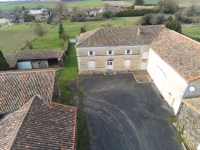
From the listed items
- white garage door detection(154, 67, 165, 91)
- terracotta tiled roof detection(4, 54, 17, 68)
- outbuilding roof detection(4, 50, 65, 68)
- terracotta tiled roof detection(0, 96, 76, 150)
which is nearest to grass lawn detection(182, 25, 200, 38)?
white garage door detection(154, 67, 165, 91)

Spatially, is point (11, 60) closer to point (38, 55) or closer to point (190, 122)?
point (38, 55)

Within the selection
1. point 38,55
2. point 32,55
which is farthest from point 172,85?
point 32,55

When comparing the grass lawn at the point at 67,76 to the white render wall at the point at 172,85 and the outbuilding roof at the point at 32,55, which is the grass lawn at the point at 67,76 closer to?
the outbuilding roof at the point at 32,55

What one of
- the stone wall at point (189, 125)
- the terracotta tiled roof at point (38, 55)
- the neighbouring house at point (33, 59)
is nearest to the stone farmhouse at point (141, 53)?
the stone wall at point (189, 125)

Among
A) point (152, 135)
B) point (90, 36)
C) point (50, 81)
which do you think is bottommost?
point (152, 135)

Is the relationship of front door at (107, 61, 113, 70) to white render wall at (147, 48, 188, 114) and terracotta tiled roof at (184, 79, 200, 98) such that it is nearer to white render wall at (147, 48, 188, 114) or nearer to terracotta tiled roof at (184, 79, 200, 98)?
white render wall at (147, 48, 188, 114)

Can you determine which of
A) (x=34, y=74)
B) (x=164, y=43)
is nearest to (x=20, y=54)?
(x=34, y=74)

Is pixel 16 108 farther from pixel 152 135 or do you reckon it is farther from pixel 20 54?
pixel 20 54
